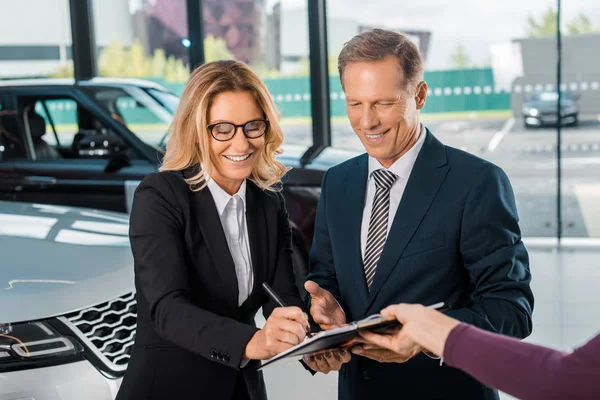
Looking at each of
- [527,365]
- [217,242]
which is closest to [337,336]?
[527,365]

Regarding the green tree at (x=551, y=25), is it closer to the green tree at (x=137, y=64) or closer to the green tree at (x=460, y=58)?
the green tree at (x=460, y=58)

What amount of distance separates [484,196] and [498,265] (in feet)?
0.50

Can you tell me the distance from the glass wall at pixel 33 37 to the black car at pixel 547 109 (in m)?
4.59

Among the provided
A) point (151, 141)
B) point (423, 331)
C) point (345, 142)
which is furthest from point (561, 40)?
point (423, 331)

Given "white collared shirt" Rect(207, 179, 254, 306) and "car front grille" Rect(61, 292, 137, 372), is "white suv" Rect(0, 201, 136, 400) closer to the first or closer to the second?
"car front grille" Rect(61, 292, 137, 372)

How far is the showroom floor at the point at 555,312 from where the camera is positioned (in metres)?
3.46

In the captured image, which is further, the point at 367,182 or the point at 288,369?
the point at 288,369

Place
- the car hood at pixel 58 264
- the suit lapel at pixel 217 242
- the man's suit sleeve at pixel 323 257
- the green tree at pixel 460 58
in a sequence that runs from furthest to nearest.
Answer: the green tree at pixel 460 58 < the car hood at pixel 58 264 < the man's suit sleeve at pixel 323 257 < the suit lapel at pixel 217 242

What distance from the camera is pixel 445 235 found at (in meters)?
1.85

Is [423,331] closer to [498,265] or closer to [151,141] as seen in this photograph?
[498,265]

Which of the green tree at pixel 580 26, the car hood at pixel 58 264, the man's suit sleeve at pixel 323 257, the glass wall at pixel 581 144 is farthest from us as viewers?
the glass wall at pixel 581 144

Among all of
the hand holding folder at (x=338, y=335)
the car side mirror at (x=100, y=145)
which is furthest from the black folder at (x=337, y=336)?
the car side mirror at (x=100, y=145)

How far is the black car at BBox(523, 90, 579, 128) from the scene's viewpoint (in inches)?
307

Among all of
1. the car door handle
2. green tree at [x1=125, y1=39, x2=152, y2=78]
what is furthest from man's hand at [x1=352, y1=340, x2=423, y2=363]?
green tree at [x1=125, y1=39, x2=152, y2=78]
